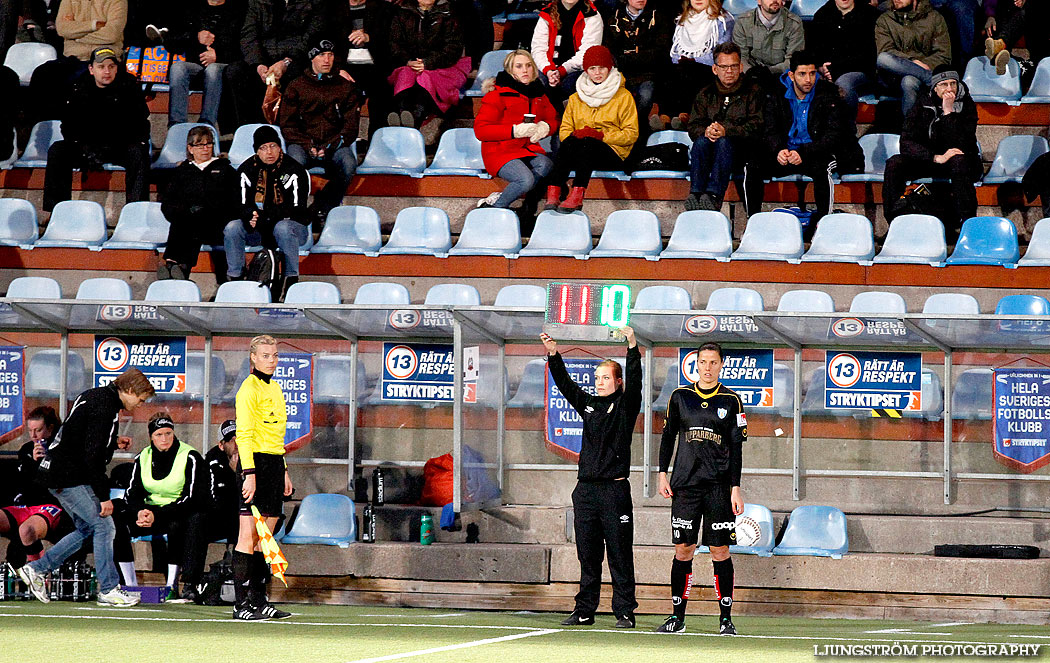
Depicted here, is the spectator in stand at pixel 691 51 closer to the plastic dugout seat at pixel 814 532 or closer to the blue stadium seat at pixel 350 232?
the blue stadium seat at pixel 350 232

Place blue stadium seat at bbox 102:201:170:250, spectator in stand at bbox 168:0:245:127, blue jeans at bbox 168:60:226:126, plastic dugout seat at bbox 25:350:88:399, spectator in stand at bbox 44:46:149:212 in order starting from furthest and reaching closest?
spectator in stand at bbox 168:0:245:127 < blue jeans at bbox 168:60:226:126 < spectator in stand at bbox 44:46:149:212 < blue stadium seat at bbox 102:201:170:250 < plastic dugout seat at bbox 25:350:88:399

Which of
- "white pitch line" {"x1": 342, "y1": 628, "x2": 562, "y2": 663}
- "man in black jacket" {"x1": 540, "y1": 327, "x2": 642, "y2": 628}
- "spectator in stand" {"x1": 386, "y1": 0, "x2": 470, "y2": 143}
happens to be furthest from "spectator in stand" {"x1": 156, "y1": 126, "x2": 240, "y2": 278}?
"white pitch line" {"x1": 342, "y1": 628, "x2": 562, "y2": 663}

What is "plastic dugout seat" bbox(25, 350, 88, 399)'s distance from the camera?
12.1m

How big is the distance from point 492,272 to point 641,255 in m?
1.48

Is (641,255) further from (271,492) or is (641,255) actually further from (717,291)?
(271,492)

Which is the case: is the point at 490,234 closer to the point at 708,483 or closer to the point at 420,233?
the point at 420,233

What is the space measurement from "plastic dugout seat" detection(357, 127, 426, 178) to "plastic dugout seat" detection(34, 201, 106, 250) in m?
2.75

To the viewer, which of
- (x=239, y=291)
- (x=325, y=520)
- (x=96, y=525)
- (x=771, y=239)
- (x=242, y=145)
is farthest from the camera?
(x=242, y=145)

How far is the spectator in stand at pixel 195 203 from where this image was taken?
43.7ft

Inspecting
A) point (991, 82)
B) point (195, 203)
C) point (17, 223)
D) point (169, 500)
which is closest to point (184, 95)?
point (17, 223)

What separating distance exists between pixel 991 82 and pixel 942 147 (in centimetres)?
206

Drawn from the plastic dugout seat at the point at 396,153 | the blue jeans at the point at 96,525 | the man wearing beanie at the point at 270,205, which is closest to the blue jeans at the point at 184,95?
the plastic dugout seat at the point at 396,153

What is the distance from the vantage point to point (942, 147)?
43.7 feet

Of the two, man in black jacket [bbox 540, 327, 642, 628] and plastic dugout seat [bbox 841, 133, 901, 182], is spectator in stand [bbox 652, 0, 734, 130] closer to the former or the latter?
plastic dugout seat [bbox 841, 133, 901, 182]
